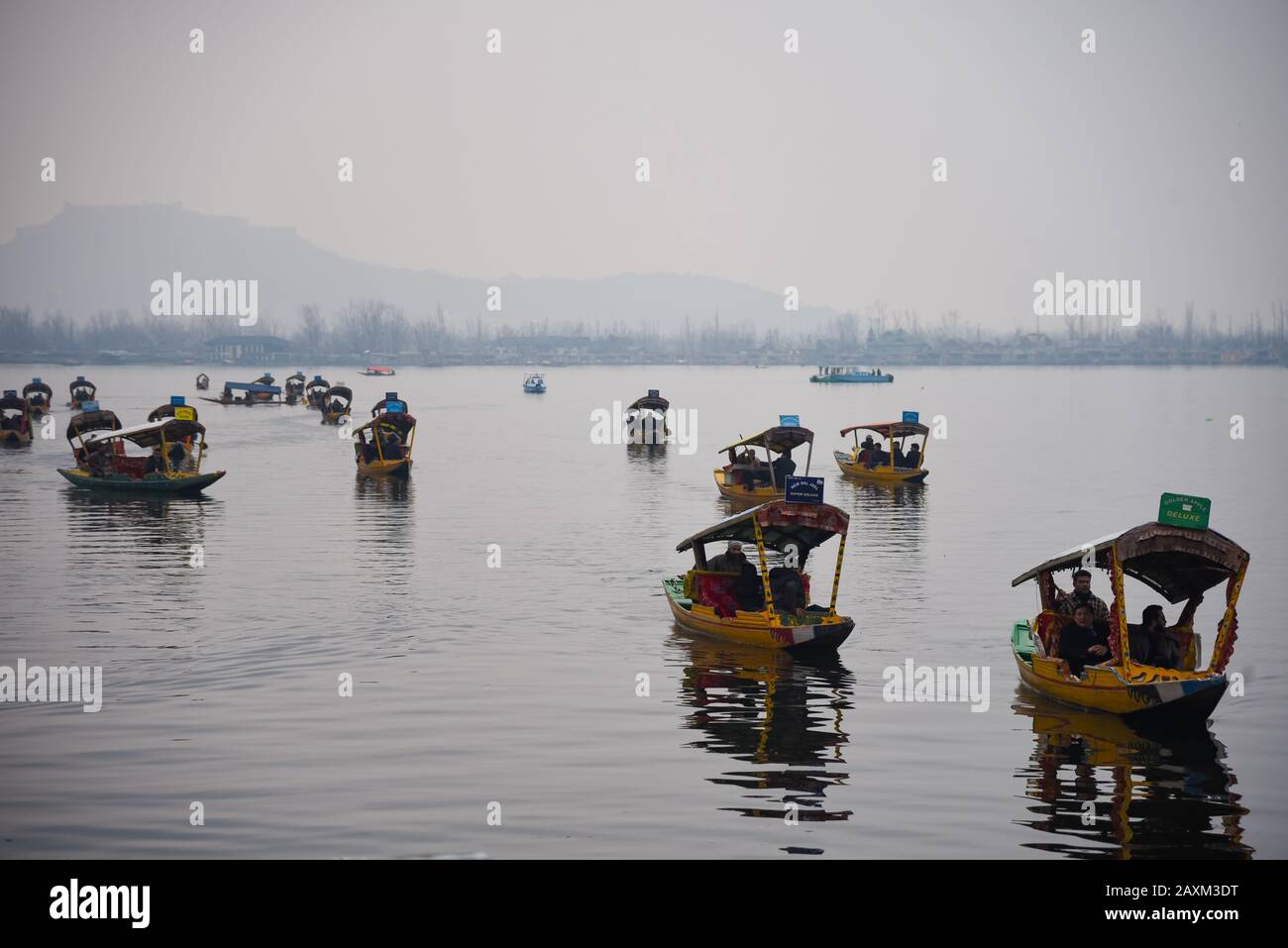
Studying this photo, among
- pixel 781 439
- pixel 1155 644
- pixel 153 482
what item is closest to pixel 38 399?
pixel 153 482

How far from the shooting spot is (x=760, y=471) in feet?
198

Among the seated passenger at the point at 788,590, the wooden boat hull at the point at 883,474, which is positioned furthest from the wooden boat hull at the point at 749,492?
the seated passenger at the point at 788,590

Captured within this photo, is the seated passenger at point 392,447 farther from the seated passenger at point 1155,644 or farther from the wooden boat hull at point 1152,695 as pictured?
the seated passenger at point 1155,644

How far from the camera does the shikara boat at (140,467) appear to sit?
5631cm

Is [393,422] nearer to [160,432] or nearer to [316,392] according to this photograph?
[160,432]

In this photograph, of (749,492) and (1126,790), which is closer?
(1126,790)

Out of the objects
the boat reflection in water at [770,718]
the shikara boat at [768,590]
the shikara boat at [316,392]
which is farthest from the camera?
the shikara boat at [316,392]

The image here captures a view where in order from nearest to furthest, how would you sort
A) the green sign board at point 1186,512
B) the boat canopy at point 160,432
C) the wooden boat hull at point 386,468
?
the green sign board at point 1186,512, the boat canopy at point 160,432, the wooden boat hull at point 386,468

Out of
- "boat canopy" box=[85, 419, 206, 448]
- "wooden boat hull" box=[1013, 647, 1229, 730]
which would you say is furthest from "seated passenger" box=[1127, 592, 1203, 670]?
"boat canopy" box=[85, 419, 206, 448]

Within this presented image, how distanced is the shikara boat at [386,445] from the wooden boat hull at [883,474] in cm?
2237

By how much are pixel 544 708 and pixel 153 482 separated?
38.6 meters
